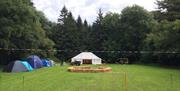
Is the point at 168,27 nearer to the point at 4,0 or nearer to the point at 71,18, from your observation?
the point at 4,0

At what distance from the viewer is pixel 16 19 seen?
38719 mm

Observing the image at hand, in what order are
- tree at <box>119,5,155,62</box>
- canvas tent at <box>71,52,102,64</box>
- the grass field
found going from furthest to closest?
tree at <box>119,5,155,62</box>, canvas tent at <box>71,52,102,64</box>, the grass field

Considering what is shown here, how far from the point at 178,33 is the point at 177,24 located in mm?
2866

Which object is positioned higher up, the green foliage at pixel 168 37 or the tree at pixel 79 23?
the tree at pixel 79 23

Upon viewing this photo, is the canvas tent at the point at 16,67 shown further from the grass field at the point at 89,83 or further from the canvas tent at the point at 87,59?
the canvas tent at the point at 87,59

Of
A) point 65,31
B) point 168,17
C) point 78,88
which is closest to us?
point 78,88

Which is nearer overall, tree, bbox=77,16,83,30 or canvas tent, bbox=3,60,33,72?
canvas tent, bbox=3,60,33,72

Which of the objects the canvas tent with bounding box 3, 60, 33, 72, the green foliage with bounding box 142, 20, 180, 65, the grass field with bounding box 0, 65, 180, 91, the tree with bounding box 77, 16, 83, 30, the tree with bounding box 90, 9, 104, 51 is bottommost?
the grass field with bounding box 0, 65, 180, 91

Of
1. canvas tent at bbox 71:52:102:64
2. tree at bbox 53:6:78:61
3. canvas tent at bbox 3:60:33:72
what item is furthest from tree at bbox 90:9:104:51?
canvas tent at bbox 3:60:33:72

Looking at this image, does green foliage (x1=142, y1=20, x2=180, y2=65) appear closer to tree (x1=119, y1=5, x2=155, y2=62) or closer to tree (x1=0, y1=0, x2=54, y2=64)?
tree (x1=119, y1=5, x2=155, y2=62)

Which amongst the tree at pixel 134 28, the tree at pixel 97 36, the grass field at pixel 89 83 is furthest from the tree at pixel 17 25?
the tree at pixel 97 36

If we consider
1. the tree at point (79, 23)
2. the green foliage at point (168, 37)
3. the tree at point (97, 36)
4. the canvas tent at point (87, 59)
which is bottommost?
the canvas tent at point (87, 59)

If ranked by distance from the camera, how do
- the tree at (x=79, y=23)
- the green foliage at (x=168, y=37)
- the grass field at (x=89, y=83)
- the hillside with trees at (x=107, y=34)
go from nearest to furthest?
the grass field at (x=89, y=83) → the hillside with trees at (x=107, y=34) → the green foliage at (x=168, y=37) → the tree at (x=79, y=23)

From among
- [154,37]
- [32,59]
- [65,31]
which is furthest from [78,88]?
A: [65,31]
